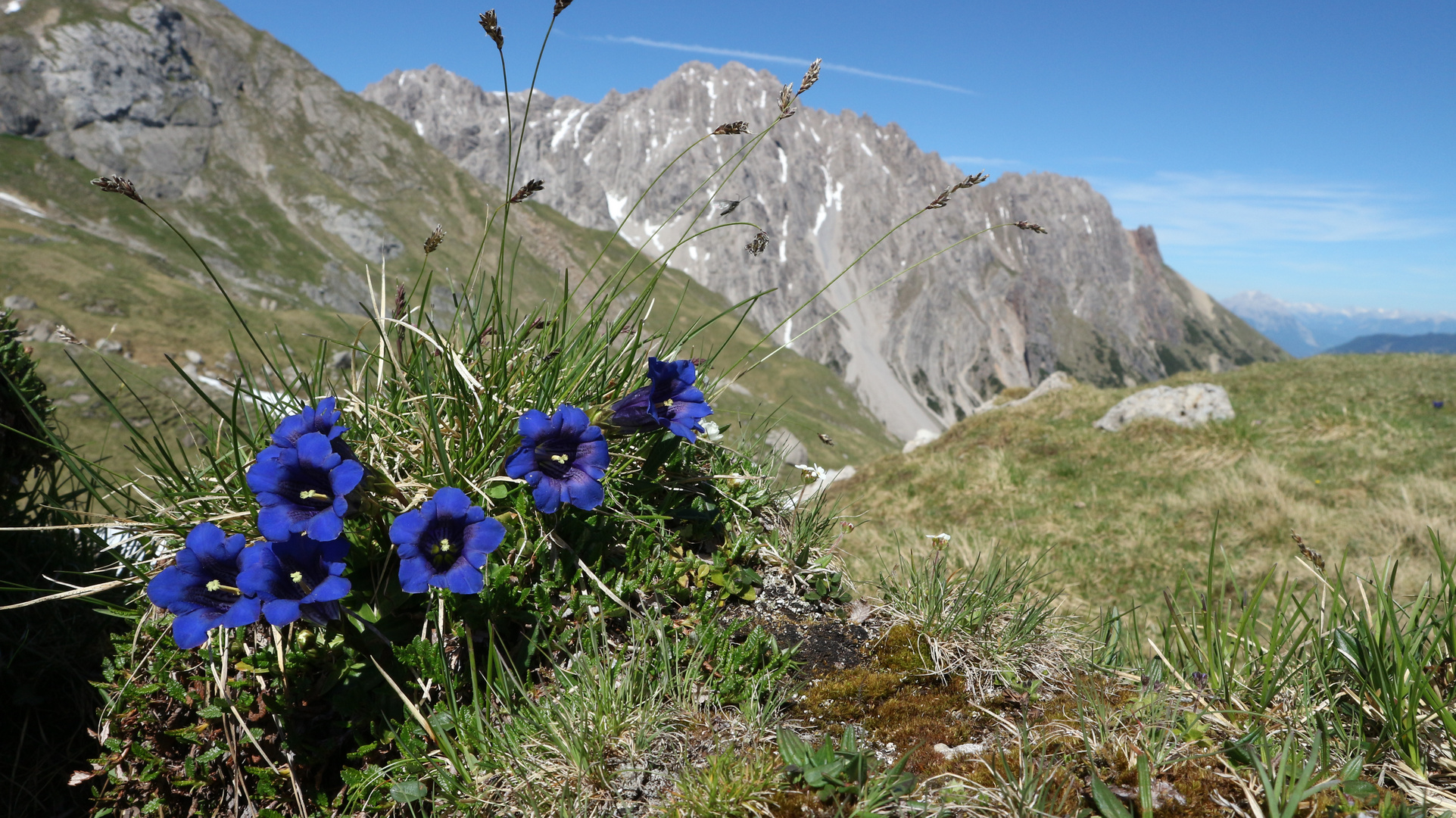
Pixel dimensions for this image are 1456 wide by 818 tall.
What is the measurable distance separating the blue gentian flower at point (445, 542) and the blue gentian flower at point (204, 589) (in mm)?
440

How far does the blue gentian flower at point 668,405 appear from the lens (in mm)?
2799

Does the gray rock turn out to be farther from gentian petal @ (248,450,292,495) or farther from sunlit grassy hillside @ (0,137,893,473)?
gentian petal @ (248,450,292,495)

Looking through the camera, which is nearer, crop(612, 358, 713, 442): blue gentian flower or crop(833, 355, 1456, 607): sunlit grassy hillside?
crop(612, 358, 713, 442): blue gentian flower

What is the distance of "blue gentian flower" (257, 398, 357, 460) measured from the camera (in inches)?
95.9

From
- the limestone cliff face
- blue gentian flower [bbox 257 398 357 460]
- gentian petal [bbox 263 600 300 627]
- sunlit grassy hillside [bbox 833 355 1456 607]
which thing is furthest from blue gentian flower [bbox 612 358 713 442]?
the limestone cliff face

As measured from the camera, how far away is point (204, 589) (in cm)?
223

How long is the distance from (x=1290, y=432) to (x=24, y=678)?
17.4m

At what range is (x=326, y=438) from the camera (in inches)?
89.0

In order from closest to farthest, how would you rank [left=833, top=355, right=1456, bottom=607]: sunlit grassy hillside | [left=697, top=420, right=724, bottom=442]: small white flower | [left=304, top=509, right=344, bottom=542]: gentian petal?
[left=304, top=509, right=344, bottom=542]: gentian petal < [left=697, top=420, right=724, bottom=442]: small white flower < [left=833, top=355, right=1456, bottom=607]: sunlit grassy hillside

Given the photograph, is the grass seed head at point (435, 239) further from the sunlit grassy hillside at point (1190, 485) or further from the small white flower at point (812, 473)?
the sunlit grassy hillside at point (1190, 485)

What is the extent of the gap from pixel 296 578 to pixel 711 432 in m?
1.92

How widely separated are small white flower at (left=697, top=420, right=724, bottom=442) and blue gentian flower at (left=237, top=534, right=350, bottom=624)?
1.68m

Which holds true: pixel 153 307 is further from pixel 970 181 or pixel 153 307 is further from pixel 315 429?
pixel 970 181

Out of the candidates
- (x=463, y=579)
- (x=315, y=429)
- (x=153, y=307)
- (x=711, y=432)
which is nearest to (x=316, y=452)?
(x=315, y=429)
